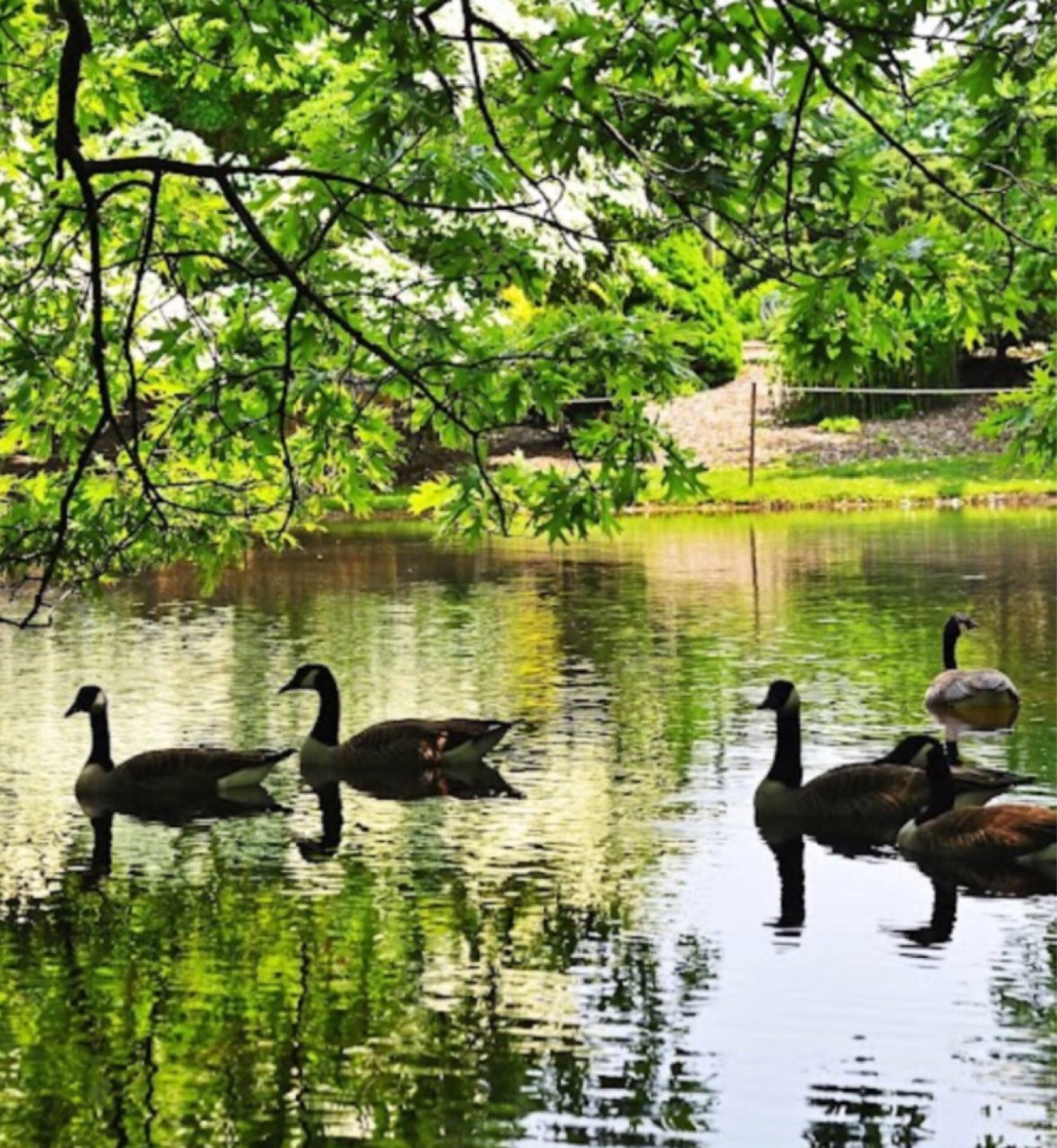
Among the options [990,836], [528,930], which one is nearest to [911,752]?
[990,836]

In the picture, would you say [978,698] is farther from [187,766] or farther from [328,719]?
[187,766]

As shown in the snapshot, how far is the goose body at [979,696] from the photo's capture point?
20375 mm

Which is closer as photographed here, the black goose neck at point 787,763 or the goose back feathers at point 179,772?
the black goose neck at point 787,763

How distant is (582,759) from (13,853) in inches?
191

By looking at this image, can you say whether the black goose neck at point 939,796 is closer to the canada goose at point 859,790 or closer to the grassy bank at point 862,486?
the canada goose at point 859,790

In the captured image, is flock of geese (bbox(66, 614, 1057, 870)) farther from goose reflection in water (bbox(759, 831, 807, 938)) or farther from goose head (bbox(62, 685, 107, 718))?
goose reflection in water (bbox(759, 831, 807, 938))

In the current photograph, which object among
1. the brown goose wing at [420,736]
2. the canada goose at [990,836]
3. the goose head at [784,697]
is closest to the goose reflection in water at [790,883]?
the canada goose at [990,836]

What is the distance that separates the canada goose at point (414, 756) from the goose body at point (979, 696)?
3.89m

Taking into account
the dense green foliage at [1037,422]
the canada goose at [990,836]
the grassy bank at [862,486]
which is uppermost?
the dense green foliage at [1037,422]

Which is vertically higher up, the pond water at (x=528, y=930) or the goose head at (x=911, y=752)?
the goose head at (x=911, y=752)

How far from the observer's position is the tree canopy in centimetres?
851

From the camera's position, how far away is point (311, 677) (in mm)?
20547

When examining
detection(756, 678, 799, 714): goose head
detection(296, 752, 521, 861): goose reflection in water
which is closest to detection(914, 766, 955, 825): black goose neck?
detection(756, 678, 799, 714): goose head

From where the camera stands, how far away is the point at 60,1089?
10.3 meters
